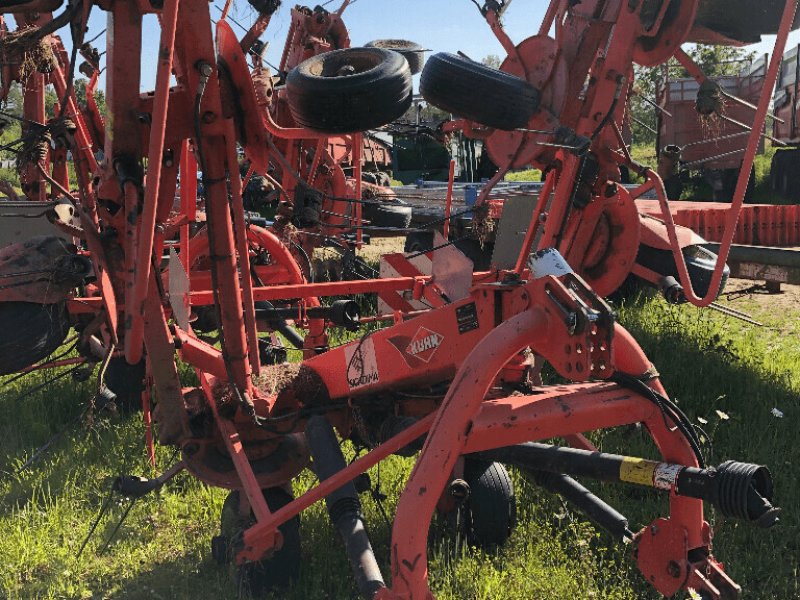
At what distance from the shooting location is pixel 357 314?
176 inches

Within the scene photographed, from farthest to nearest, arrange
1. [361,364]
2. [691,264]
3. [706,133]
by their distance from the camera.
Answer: [706,133]
[691,264]
[361,364]

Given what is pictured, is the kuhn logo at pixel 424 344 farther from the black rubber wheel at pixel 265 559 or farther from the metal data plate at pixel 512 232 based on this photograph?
the metal data plate at pixel 512 232

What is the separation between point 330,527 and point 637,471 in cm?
179

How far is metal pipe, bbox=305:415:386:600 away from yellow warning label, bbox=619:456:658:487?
0.97 meters

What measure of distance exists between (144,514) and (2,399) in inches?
100

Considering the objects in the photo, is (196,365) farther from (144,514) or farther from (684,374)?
(684,374)

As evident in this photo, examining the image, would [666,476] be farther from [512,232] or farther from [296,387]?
[512,232]

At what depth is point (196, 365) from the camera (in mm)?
3684

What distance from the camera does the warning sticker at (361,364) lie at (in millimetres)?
3492

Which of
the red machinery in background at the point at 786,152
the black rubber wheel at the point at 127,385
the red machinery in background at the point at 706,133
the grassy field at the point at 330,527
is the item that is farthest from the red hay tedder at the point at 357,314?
the red machinery in background at the point at 786,152

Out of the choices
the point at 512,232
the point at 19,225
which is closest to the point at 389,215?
the point at 512,232

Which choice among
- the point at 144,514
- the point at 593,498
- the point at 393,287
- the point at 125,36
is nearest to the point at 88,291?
the point at 144,514

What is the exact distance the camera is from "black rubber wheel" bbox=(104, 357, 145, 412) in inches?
236

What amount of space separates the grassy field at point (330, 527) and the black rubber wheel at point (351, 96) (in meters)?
2.06
